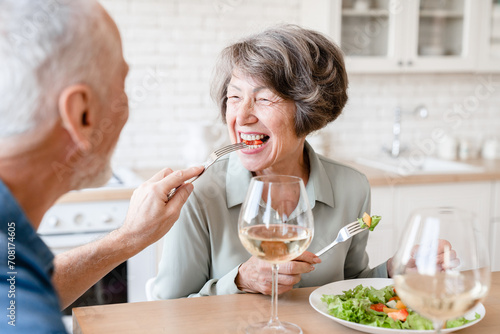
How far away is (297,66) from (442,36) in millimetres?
2154

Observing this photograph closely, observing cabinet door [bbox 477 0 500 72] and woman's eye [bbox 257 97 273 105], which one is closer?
woman's eye [bbox 257 97 273 105]

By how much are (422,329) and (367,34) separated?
2533 mm

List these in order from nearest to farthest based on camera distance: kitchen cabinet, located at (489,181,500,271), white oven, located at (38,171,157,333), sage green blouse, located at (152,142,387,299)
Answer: sage green blouse, located at (152,142,387,299) → white oven, located at (38,171,157,333) → kitchen cabinet, located at (489,181,500,271)

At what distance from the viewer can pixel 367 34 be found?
3.38m

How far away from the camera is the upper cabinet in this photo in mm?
3349

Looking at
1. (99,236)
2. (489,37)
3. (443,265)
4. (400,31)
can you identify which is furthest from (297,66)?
(489,37)

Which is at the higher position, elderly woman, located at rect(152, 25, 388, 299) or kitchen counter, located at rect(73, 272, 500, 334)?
elderly woman, located at rect(152, 25, 388, 299)

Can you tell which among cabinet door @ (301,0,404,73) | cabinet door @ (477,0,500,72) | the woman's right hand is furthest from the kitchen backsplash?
the woman's right hand

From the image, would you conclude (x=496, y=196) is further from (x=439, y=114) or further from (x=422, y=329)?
(x=422, y=329)

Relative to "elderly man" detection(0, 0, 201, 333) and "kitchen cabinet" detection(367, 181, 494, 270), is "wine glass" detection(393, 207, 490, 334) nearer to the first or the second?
"elderly man" detection(0, 0, 201, 333)

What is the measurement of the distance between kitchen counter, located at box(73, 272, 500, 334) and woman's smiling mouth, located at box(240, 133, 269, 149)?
50cm

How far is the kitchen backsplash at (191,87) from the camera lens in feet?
10.7

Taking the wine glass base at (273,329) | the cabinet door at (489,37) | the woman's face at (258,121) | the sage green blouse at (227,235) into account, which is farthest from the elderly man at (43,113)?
the cabinet door at (489,37)

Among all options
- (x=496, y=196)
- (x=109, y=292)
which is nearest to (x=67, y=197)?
(x=109, y=292)
